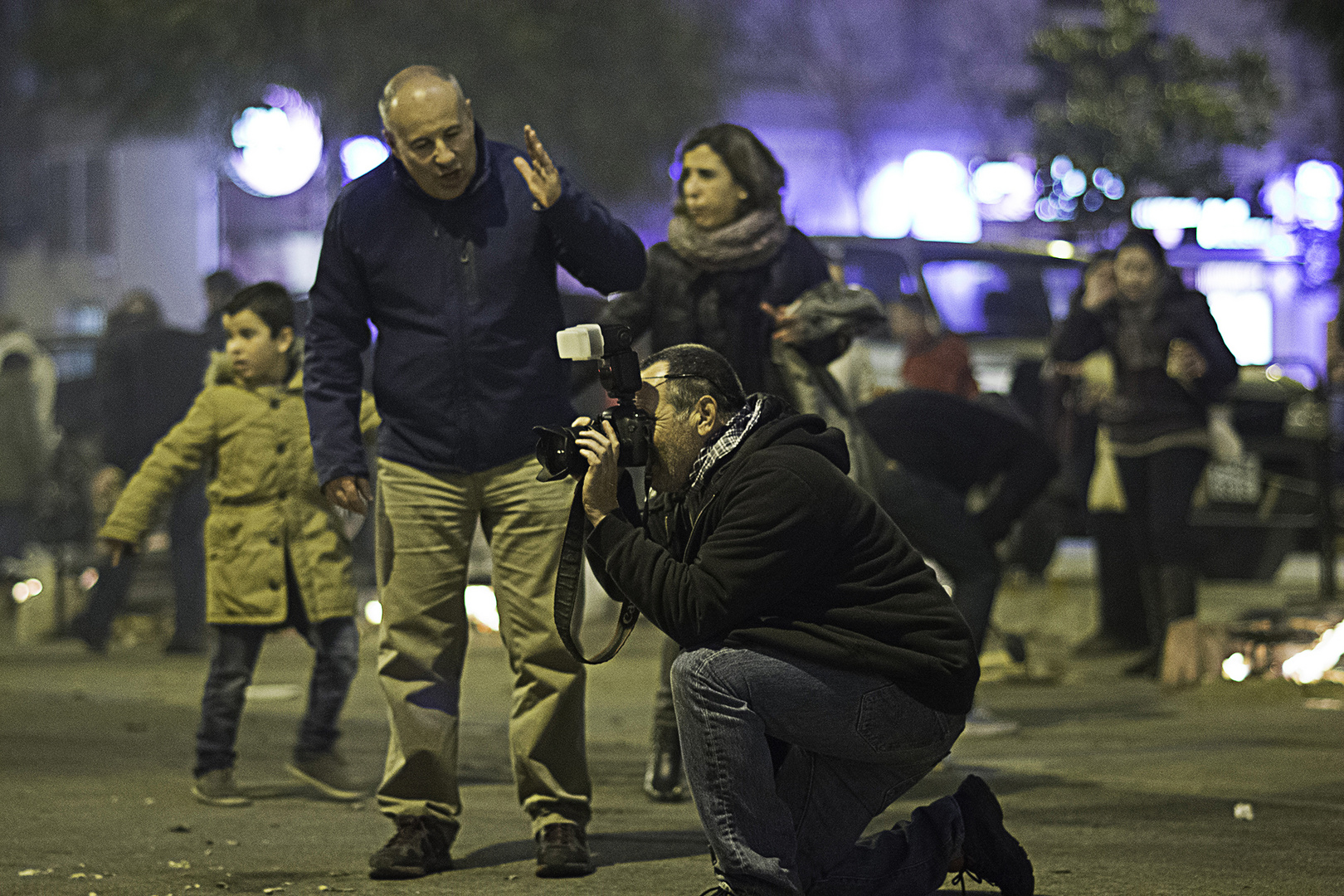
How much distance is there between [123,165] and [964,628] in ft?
116

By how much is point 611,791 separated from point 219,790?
4.00 ft

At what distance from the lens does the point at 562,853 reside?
4629 millimetres

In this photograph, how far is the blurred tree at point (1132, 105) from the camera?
89.0 feet

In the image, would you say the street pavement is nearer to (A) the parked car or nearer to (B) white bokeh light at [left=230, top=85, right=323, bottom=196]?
(A) the parked car

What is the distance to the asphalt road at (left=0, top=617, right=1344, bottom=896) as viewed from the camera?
4.66 m

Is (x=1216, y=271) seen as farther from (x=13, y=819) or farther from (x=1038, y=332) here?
(x=13, y=819)

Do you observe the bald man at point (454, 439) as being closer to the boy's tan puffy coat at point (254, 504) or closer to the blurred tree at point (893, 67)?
the boy's tan puffy coat at point (254, 504)

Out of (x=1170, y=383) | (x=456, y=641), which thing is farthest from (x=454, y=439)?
(x=1170, y=383)

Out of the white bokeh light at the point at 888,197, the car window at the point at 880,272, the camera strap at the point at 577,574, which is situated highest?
the white bokeh light at the point at 888,197

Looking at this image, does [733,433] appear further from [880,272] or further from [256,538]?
[880,272]

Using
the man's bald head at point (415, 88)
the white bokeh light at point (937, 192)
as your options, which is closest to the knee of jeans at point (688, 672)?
the man's bald head at point (415, 88)

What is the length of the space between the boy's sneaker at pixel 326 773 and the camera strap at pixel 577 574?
1.91 m

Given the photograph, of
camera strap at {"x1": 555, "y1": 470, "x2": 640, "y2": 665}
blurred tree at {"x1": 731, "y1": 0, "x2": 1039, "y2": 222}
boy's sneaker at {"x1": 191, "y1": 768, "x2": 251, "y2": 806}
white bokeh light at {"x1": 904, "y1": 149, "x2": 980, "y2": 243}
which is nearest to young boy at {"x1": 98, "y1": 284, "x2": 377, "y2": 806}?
boy's sneaker at {"x1": 191, "y1": 768, "x2": 251, "y2": 806}

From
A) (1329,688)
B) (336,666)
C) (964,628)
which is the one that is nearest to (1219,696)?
(1329,688)
